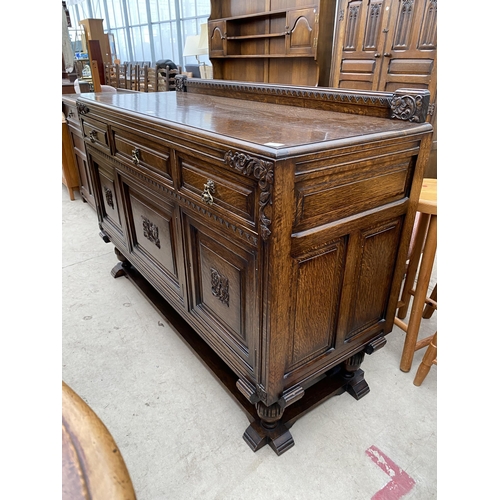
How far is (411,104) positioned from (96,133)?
4.83 ft

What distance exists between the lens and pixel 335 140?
2.78 ft

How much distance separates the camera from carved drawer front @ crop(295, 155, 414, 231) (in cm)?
86

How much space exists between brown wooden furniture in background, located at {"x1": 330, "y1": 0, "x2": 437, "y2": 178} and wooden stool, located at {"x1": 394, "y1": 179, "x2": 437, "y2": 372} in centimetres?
119

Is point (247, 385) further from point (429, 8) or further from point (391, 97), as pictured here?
point (429, 8)

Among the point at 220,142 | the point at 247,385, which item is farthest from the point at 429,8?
the point at 247,385

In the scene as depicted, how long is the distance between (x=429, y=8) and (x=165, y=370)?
264cm

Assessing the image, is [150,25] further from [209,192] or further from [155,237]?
[209,192]

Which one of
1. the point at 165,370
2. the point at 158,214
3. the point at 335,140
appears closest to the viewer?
the point at 335,140

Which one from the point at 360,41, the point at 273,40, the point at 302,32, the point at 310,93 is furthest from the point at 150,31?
the point at 310,93

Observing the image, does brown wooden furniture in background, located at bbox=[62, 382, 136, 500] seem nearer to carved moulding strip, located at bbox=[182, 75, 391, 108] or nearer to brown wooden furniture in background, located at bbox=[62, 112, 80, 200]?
carved moulding strip, located at bbox=[182, 75, 391, 108]

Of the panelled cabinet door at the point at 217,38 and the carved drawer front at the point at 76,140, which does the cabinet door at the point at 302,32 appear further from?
the carved drawer front at the point at 76,140

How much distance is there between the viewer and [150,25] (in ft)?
29.4

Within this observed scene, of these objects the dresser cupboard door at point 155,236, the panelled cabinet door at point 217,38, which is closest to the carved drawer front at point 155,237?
the dresser cupboard door at point 155,236

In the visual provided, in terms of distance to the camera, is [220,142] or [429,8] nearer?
[220,142]
